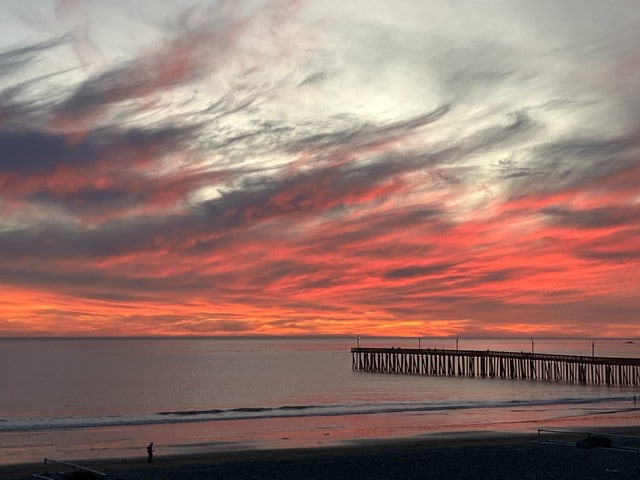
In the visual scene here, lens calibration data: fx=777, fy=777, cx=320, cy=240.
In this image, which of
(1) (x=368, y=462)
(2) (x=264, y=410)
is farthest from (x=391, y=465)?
(2) (x=264, y=410)

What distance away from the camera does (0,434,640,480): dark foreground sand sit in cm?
2506

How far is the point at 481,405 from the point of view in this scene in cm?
5503

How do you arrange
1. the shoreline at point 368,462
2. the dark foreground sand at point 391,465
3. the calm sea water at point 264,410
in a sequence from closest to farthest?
the dark foreground sand at point 391,465
the shoreline at point 368,462
the calm sea water at point 264,410

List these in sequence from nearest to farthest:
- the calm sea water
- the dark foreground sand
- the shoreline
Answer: the dark foreground sand
the shoreline
the calm sea water

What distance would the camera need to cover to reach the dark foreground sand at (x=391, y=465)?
2506cm

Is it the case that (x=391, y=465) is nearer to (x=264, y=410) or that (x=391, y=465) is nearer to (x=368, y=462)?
(x=368, y=462)

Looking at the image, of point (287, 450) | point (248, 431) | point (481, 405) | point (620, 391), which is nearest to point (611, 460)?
point (287, 450)

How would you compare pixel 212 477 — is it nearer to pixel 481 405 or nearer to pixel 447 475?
pixel 447 475

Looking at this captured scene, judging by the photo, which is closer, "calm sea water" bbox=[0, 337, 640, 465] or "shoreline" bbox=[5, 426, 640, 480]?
"shoreline" bbox=[5, 426, 640, 480]

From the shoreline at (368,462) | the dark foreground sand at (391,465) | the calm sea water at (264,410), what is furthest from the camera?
the calm sea water at (264,410)

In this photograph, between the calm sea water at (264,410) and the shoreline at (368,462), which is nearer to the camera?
the shoreline at (368,462)

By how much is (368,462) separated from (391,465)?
94cm

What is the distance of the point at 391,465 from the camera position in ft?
89.7

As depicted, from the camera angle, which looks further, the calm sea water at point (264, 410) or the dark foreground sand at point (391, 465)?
the calm sea water at point (264, 410)
